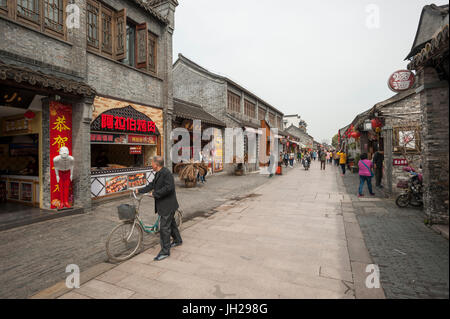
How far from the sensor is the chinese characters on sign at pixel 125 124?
834 cm

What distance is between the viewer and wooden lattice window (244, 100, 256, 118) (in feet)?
76.8

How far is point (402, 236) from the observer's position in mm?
4918

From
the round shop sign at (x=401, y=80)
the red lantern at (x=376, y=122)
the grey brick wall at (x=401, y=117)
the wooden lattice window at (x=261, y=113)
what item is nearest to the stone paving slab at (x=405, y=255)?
the grey brick wall at (x=401, y=117)

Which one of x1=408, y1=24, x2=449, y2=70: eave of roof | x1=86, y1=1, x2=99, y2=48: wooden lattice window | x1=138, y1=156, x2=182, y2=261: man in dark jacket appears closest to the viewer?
x1=408, y1=24, x2=449, y2=70: eave of roof

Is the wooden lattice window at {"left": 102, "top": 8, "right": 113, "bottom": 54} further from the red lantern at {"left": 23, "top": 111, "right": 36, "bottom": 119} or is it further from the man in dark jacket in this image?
the man in dark jacket

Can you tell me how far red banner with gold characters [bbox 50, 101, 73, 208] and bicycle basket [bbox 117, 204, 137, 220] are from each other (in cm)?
423

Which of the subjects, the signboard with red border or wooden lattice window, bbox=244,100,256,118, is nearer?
the signboard with red border

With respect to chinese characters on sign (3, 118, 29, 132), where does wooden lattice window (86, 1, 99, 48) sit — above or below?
above

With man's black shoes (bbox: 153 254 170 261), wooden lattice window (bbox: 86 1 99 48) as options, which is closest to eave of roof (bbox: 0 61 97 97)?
wooden lattice window (bbox: 86 1 99 48)

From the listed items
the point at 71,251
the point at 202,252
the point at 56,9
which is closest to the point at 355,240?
the point at 202,252

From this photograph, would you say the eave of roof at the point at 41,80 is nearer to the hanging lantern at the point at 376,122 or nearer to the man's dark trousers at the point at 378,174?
the hanging lantern at the point at 376,122

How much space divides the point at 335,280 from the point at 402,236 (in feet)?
8.76

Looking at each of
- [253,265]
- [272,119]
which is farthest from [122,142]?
[272,119]
